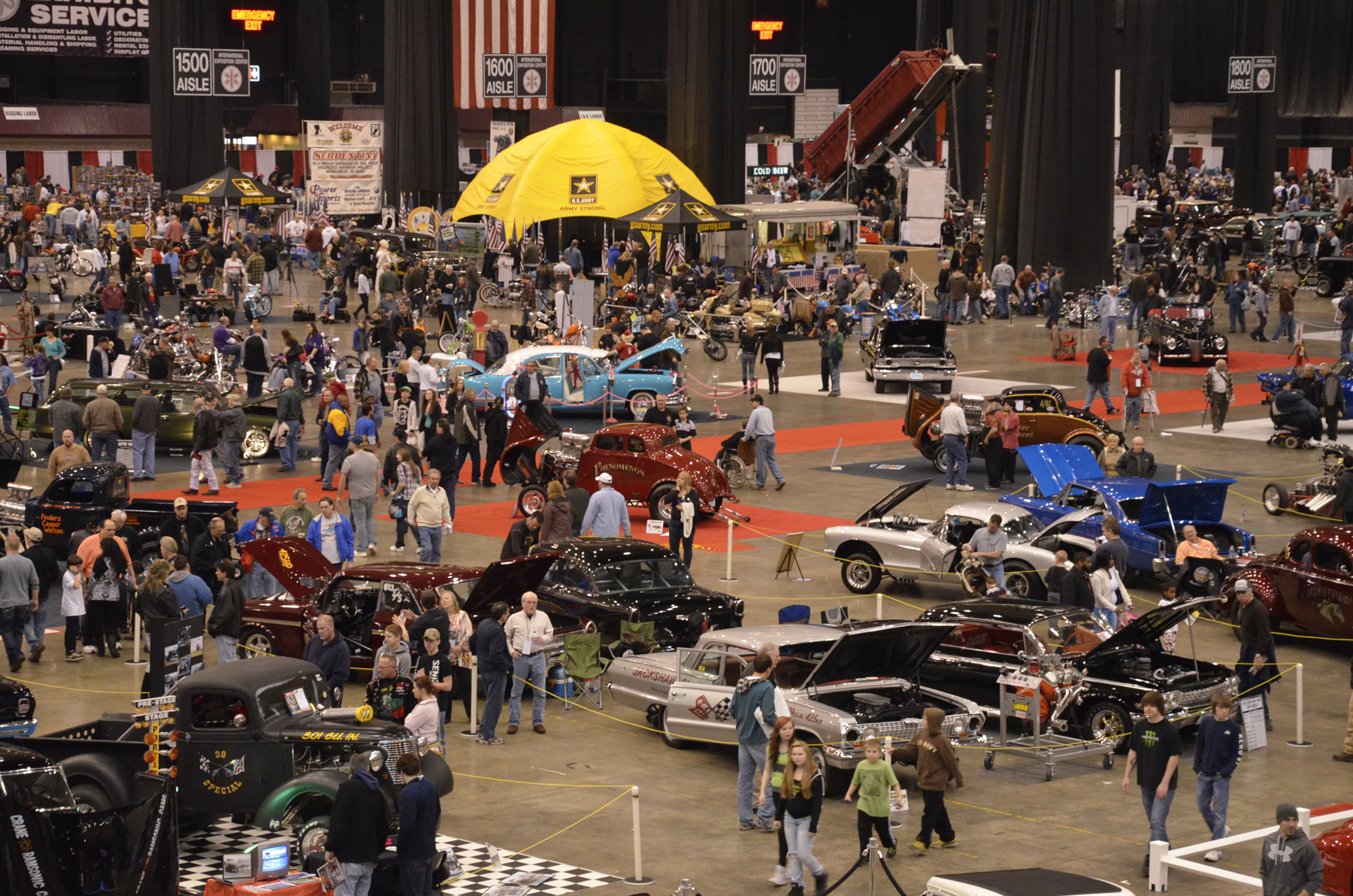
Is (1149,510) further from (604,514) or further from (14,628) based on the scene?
(14,628)

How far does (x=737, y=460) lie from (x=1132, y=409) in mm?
8352

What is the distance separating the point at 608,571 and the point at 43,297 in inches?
1311

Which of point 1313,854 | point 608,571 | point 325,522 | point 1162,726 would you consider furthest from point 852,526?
point 1313,854

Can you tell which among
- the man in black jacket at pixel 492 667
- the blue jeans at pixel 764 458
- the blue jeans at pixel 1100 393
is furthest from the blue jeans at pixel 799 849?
the blue jeans at pixel 1100 393

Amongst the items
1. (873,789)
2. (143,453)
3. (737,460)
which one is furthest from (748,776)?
(143,453)

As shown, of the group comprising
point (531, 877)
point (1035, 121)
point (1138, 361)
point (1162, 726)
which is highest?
point (1035, 121)

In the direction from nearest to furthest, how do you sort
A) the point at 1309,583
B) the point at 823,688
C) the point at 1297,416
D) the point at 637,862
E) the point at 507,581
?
1. the point at 637,862
2. the point at 823,688
3. the point at 507,581
4. the point at 1309,583
5. the point at 1297,416

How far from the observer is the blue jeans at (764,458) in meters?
26.4

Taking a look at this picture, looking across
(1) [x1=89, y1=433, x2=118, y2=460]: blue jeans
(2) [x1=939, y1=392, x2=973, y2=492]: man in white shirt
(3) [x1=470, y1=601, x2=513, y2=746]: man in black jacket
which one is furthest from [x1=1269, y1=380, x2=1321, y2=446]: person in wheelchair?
(1) [x1=89, y1=433, x2=118, y2=460]: blue jeans

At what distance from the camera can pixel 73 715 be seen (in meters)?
16.2

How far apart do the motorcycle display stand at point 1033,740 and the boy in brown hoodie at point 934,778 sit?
1885mm

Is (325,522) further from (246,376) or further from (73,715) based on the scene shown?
(246,376)

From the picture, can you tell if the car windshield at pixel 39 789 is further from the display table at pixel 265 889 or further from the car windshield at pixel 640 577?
the car windshield at pixel 640 577

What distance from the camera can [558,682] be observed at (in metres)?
17.0
